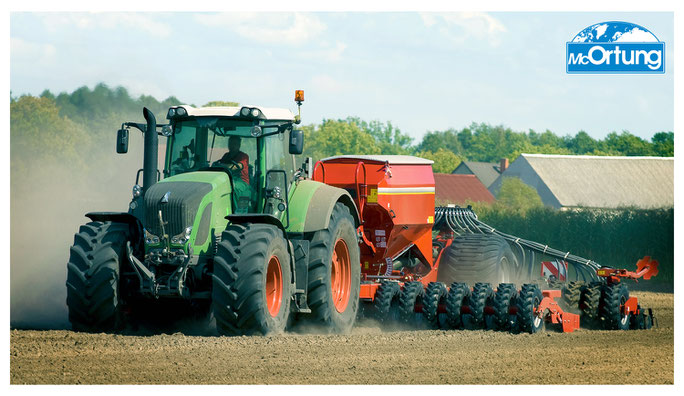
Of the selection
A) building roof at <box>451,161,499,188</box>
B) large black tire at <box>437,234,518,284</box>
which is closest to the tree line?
building roof at <box>451,161,499,188</box>

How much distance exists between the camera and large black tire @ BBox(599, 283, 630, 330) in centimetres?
1619

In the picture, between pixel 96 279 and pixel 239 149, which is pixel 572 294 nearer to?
pixel 239 149

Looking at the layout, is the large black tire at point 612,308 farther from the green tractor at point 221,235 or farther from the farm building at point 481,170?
the farm building at point 481,170

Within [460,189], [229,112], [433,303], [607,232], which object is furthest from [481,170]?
[229,112]

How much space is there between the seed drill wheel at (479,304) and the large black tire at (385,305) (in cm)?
119

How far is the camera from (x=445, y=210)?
19578 mm

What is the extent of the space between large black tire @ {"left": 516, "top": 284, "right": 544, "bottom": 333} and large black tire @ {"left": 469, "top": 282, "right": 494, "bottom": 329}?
530mm

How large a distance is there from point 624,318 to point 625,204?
1696 cm

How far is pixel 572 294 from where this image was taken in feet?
53.0

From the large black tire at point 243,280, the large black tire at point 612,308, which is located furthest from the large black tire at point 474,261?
the large black tire at point 243,280

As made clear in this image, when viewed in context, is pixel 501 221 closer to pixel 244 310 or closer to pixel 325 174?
pixel 325 174

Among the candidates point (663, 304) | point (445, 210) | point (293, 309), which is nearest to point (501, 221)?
point (663, 304)

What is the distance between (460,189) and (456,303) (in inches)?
1693

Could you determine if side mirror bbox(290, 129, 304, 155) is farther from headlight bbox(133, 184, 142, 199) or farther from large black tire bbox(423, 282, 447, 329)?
large black tire bbox(423, 282, 447, 329)
